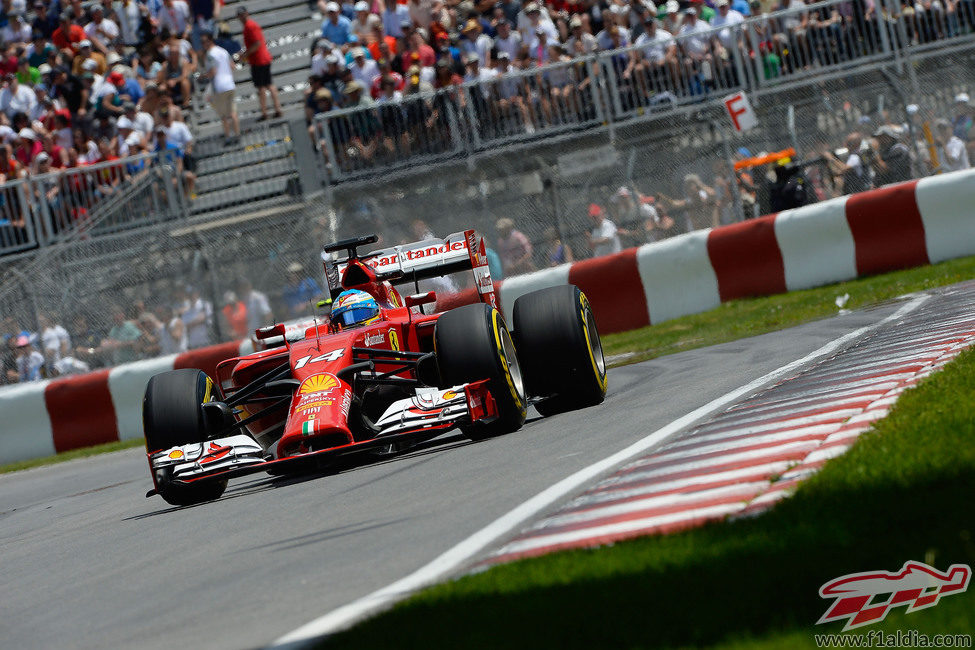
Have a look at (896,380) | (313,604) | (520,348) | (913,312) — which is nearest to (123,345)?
(520,348)

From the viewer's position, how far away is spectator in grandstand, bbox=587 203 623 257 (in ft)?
52.3

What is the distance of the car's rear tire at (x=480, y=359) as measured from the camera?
8336 mm

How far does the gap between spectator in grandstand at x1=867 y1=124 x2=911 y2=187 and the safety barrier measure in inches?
38.3

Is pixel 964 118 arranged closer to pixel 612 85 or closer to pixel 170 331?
pixel 612 85

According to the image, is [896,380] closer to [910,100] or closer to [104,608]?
[104,608]

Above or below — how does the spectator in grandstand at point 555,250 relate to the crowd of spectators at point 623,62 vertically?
below

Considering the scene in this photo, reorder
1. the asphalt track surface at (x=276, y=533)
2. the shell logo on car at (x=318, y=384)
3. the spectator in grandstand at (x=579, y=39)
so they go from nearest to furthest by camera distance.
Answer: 1. the asphalt track surface at (x=276, y=533)
2. the shell logo on car at (x=318, y=384)
3. the spectator in grandstand at (x=579, y=39)

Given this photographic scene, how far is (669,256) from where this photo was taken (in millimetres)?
15133

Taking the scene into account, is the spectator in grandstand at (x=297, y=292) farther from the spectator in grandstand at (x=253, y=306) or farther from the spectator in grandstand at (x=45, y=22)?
the spectator in grandstand at (x=45, y=22)

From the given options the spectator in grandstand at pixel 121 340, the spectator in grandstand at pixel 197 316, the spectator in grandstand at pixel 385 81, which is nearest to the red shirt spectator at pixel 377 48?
the spectator in grandstand at pixel 385 81

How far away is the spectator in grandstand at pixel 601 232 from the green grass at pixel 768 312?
4.23 ft

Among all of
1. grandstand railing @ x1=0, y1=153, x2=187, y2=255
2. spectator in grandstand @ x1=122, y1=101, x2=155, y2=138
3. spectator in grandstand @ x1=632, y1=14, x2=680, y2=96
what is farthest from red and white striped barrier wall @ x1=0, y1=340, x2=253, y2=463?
spectator in grandstand @ x1=632, y1=14, x2=680, y2=96

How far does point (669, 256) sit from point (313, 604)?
11.0 m

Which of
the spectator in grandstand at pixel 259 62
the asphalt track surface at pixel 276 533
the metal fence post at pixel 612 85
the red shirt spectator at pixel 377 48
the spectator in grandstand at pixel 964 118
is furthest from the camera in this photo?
the spectator in grandstand at pixel 259 62
